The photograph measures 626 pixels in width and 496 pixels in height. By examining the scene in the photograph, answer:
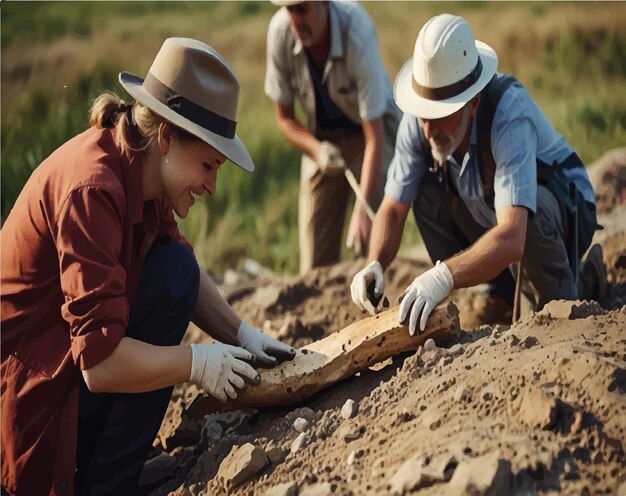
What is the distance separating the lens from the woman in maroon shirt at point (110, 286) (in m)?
3.03

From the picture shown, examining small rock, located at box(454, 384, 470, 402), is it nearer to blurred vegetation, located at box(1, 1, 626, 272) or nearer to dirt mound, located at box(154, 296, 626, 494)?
dirt mound, located at box(154, 296, 626, 494)

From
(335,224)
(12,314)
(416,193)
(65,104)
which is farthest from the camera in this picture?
(65,104)

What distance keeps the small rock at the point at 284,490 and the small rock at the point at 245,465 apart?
161 millimetres

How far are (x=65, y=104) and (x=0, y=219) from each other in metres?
1.49

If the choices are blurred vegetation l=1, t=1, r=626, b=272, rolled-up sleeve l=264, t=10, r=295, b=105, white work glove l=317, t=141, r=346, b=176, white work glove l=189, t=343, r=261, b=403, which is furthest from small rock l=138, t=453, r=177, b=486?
blurred vegetation l=1, t=1, r=626, b=272

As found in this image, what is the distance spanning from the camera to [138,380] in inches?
124

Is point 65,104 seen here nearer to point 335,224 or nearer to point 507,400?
point 335,224

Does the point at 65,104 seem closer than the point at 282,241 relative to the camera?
No

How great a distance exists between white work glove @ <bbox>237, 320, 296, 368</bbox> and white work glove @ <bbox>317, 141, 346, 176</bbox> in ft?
5.78

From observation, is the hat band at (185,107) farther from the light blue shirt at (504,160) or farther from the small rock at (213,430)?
the light blue shirt at (504,160)

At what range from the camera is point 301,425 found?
3398 millimetres

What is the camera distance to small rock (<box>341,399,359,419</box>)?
335 cm

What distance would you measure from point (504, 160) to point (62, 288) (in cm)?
161

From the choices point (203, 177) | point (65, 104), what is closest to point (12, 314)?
point (203, 177)
